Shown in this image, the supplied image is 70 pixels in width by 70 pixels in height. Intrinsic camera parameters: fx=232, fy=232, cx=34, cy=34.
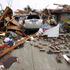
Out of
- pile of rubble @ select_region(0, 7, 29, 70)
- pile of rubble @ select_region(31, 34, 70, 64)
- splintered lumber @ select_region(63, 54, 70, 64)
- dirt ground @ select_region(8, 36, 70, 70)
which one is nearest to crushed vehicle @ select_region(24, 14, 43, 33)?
pile of rubble @ select_region(0, 7, 29, 70)

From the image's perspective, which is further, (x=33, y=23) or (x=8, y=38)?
(x=33, y=23)

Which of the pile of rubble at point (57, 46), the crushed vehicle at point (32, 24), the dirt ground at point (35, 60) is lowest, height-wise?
the dirt ground at point (35, 60)

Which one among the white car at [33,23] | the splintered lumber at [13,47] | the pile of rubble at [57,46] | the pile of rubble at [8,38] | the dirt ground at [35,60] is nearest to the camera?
the dirt ground at [35,60]

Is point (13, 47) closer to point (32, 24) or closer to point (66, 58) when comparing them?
point (66, 58)

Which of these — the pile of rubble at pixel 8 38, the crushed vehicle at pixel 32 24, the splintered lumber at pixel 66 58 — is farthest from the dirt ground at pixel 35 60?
the crushed vehicle at pixel 32 24

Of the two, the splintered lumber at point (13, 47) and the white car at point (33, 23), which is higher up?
the white car at point (33, 23)

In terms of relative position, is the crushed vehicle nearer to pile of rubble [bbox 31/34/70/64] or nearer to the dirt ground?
pile of rubble [bbox 31/34/70/64]

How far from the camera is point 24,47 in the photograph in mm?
10906

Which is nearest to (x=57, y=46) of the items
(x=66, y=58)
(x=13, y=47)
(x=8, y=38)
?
(x=66, y=58)

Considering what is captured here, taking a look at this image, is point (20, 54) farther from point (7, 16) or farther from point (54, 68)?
point (7, 16)

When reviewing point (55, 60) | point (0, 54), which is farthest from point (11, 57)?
point (55, 60)

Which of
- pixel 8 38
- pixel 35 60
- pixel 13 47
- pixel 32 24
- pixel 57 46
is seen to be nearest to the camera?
pixel 35 60

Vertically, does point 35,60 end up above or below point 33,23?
below

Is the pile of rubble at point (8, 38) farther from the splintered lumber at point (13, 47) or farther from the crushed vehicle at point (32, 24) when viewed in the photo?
the crushed vehicle at point (32, 24)
